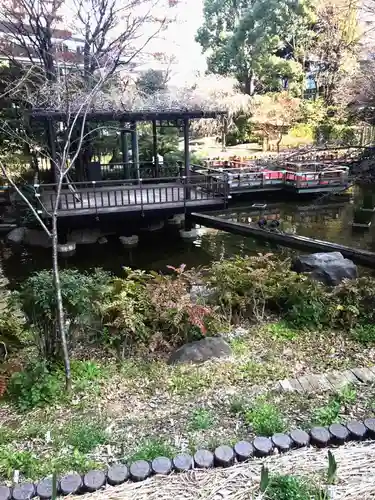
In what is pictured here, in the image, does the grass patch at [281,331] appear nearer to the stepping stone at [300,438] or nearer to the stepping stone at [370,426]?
the stepping stone at [370,426]

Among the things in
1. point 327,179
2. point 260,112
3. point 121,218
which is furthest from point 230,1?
point 121,218

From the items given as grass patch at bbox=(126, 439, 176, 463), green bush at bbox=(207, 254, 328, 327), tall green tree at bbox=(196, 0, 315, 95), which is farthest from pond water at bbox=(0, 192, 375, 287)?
tall green tree at bbox=(196, 0, 315, 95)

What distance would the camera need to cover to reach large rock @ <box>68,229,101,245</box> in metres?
11.0

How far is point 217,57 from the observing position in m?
27.3

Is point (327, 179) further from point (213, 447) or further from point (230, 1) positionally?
point (230, 1)

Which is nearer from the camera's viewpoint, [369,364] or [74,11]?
[369,364]

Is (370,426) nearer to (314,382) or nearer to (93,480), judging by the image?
(314,382)

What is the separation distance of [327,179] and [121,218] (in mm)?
8973

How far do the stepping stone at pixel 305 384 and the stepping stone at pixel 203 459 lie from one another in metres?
1.19

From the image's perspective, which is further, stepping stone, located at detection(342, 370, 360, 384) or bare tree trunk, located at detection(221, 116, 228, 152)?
bare tree trunk, located at detection(221, 116, 228, 152)

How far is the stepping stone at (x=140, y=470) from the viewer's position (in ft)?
8.00

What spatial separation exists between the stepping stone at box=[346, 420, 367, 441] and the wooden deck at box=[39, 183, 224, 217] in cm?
830

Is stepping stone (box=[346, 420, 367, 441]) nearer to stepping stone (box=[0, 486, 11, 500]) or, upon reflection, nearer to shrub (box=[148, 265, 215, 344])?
shrub (box=[148, 265, 215, 344])

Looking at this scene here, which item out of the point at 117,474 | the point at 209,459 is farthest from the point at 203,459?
the point at 117,474
